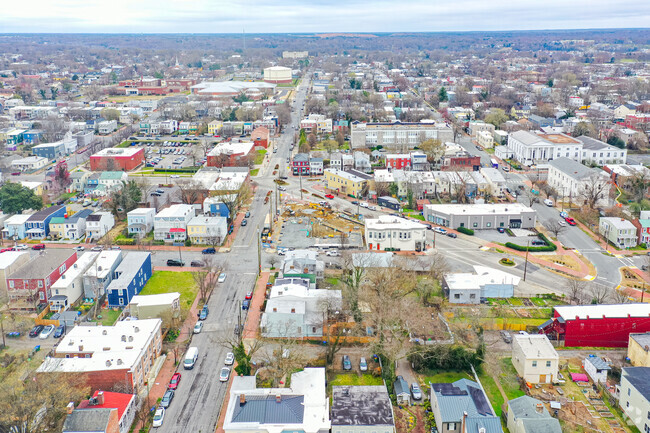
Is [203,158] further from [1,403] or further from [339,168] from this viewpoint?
[1,403]

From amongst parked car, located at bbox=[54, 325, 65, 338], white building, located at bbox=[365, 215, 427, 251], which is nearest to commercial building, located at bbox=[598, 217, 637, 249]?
white building, located at bbox=[365, 215, 427, 251]

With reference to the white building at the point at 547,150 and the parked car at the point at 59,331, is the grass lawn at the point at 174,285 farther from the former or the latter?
the white building at the point at 547,150

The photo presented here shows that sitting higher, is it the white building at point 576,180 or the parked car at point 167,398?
the white building at point 576,180

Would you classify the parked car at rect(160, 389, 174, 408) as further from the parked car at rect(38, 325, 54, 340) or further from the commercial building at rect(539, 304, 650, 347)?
the commercial building at rect(539, 304, 650, 347)

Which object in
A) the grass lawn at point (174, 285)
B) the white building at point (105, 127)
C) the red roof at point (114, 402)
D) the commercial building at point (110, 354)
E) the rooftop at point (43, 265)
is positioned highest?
the white building at point (105, 127)

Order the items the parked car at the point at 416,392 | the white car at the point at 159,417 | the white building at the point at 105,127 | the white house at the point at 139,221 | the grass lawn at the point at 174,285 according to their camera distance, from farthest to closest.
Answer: the white building at the point at 105,127, the white house at the point at 139,221, the grass lawn at the point at 174,285, the parked car at the point at 416,392, the white car at the point at 159,417

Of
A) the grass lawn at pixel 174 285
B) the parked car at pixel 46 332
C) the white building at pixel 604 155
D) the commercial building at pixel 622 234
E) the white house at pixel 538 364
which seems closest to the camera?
the white house at pixel 538 364

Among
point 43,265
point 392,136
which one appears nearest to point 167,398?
point 43,265

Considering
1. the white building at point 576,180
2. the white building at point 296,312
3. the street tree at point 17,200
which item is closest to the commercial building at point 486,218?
the white building at point 576,180
